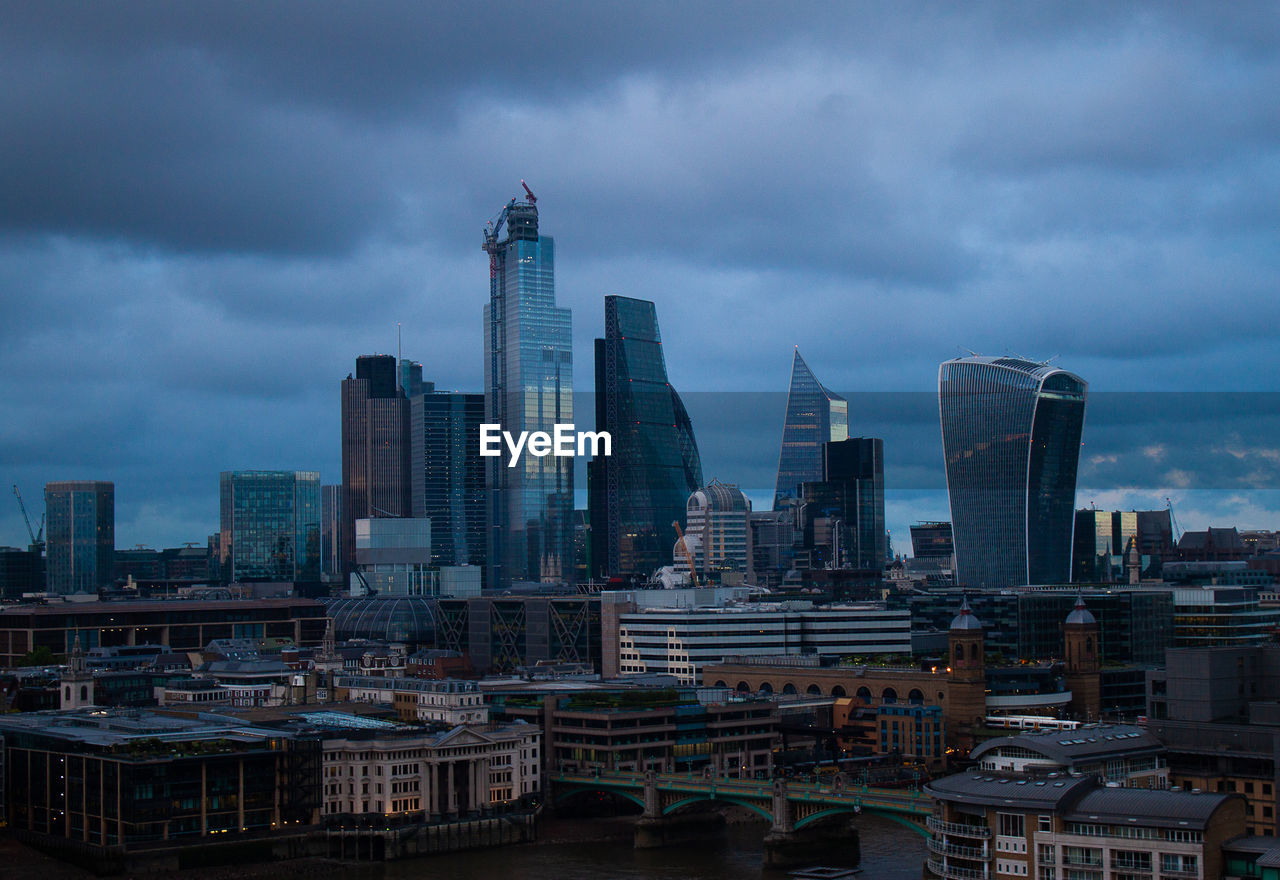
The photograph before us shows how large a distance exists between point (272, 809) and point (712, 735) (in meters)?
30.5

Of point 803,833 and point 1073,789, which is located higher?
point 1073,789

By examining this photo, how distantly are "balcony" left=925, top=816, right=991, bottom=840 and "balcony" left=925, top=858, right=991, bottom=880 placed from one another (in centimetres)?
132

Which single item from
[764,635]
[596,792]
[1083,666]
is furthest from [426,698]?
[1083,666]

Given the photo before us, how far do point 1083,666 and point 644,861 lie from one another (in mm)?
47280

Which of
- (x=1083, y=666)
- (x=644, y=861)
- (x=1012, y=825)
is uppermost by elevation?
(x=1083, y=666)

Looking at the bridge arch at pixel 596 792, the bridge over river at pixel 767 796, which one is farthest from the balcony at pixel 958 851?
the bridge arch at pixel 596 792

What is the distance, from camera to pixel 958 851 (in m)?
66.8

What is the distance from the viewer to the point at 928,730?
11119 cm

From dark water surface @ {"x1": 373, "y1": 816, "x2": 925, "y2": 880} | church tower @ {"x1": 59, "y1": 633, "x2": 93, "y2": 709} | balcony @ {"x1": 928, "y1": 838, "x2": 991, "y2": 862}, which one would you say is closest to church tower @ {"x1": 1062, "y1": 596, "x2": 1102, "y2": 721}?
dark water surface @ {"x1": 373, "y1": 816, "x2": 925, "y2": 880}

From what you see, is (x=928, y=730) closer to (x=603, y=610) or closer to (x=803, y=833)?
(x=803, y=833)

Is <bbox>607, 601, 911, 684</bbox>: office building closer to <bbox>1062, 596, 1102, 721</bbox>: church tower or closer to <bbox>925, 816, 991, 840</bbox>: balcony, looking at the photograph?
<bbox>1062, 596, 1102, 721</bbox>: church tower

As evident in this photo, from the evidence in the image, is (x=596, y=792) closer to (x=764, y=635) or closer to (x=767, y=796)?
(x=767, y=796)

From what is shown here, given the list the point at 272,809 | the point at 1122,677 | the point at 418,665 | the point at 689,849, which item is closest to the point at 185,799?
the point at 272,809

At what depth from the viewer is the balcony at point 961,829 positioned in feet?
216
